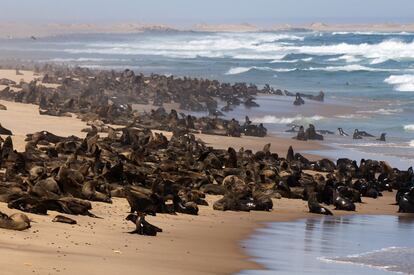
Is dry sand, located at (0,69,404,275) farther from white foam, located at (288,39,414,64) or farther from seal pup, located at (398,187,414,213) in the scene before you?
white foam, located at (288,39,414,64)

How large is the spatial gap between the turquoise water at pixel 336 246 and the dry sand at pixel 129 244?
10.6 inches

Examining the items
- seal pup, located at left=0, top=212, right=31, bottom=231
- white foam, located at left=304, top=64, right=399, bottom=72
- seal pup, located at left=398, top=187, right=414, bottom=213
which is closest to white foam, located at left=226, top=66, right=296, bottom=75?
white foam, located at left=304, top=64, right=399, bottom=72

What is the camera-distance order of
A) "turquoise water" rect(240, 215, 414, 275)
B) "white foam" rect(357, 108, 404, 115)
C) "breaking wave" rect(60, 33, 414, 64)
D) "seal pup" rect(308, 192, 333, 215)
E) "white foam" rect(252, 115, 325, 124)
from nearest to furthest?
"turquoise water" rect(240, 215, 414, 275), "seal pup" rect(308, 192, 333, 215), "white foam" rect(252, 115, 325, 124), "white foam" rect(357, 108, 404, 115), "breaking wave" rect(60, 33, 414, 64)

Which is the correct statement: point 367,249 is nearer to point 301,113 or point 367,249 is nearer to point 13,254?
point 13,254

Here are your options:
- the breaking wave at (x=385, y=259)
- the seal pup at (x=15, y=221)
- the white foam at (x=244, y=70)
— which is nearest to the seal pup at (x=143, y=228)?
the seal pup at (x=15, y=221)

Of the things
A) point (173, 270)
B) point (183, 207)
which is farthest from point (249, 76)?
point (173, 270)

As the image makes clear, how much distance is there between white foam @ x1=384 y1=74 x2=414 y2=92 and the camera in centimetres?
4269

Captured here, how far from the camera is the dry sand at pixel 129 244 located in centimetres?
794

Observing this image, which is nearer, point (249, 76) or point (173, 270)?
point (173, 270)

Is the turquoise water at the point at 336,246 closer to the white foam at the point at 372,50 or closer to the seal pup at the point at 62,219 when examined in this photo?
the seal pup at the point at 62,219

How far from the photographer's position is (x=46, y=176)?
10.9m

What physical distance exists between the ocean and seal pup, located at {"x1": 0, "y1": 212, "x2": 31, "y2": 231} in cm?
1114

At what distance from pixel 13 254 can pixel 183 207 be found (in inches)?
164

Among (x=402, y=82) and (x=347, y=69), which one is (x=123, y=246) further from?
(x=347, y=69)
